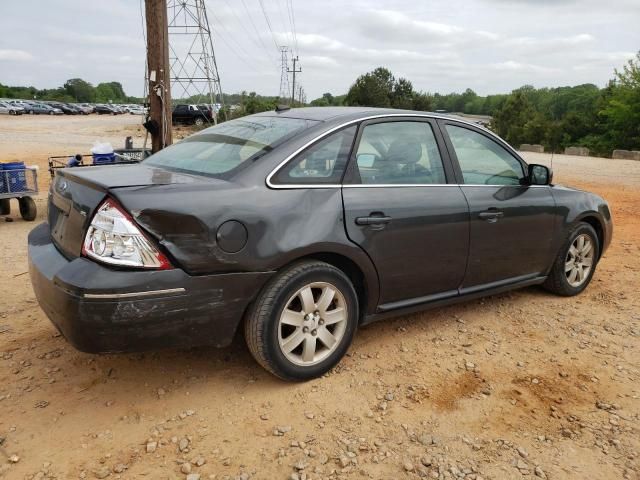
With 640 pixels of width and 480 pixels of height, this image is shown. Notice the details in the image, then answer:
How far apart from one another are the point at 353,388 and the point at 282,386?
41 cm

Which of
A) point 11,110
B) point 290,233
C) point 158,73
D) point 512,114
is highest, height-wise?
point 512,114

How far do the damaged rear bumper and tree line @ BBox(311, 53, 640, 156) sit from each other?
83.3ft

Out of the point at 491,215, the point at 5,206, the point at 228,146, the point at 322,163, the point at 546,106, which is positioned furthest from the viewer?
the point at 546,106

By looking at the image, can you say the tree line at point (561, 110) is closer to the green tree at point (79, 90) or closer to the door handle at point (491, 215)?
the door handle at point (491, 215)

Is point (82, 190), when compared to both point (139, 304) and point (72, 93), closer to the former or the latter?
point (139, 304)

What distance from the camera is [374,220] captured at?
3236mm

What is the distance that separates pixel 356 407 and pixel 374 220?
3.50ft

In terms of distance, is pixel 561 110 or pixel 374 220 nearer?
pixel 374 220

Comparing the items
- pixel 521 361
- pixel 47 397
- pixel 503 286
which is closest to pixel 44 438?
pixel 47 397

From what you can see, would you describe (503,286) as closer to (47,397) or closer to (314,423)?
(314,423)

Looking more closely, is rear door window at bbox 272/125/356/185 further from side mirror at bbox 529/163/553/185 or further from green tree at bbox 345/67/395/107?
green tree at bbox 345/67/395/107

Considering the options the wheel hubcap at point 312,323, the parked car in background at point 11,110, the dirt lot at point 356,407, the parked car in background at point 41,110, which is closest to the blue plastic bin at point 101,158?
the dirt lot at point 356,407

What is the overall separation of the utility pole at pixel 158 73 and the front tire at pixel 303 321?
6.35 m

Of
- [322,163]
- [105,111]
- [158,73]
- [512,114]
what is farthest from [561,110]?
[322,163]
